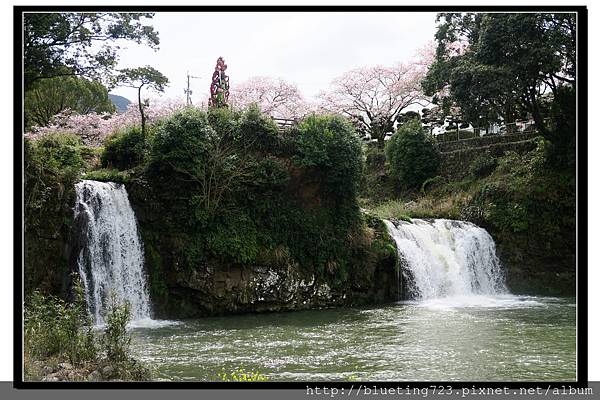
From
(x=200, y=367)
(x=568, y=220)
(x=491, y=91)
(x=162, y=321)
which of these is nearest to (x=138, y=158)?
(x=162, y=321)

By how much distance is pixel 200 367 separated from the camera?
7.24 meters

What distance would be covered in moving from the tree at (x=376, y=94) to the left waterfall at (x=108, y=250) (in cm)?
1578

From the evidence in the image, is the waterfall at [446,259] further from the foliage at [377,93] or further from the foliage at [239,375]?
the foliage at [377,93]

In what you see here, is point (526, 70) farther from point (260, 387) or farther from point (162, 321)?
point (260, 387)

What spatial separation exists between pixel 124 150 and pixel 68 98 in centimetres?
221

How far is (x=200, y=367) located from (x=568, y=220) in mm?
11242

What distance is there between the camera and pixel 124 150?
1341cm

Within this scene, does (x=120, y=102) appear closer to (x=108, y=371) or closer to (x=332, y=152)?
(x=332, y=152)

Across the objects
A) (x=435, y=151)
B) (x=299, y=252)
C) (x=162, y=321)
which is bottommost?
(x=162, y=321)

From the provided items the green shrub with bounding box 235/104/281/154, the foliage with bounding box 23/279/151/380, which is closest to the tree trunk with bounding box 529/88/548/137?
the green shrub with bounding box 235/104/281/154

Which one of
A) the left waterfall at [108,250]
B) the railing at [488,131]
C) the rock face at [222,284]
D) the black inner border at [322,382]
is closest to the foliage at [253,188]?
the rock face at [222,284]

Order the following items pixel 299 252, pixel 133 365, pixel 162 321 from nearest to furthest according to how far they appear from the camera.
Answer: pixel 133 365 < pixel 162 321 < pixel 299 252

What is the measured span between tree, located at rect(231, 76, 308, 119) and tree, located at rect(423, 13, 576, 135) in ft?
31.9

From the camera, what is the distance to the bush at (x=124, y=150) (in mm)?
13312
